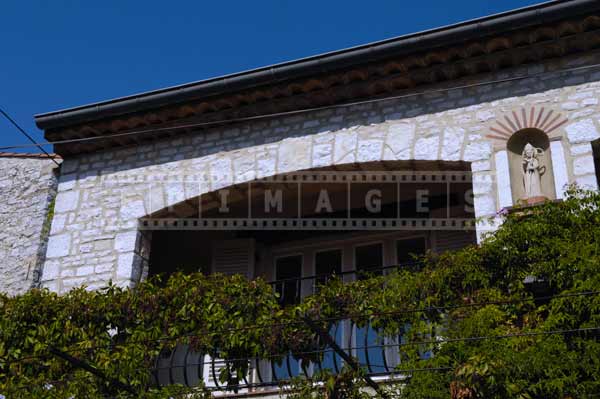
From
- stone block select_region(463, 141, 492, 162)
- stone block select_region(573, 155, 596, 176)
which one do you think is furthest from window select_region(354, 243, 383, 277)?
stone block select_region(573, 155, 596, 176)

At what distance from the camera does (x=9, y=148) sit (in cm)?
1009

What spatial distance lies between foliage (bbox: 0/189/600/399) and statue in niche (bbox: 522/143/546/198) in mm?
507

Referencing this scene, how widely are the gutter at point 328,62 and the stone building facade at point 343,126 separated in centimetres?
1

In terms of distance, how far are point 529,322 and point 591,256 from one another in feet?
2.27

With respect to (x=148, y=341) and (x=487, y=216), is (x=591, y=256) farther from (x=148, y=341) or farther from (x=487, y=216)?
(x=148, y=341)

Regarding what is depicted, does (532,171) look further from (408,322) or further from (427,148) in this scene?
(408,322)

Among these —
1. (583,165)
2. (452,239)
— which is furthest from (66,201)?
(583,165)

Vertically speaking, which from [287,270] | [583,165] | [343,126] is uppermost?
[343,126]

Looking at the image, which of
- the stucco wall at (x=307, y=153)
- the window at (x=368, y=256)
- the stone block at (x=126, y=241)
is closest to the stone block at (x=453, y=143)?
the stucco wall at (x=307, y=153)

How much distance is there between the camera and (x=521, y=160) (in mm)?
8070

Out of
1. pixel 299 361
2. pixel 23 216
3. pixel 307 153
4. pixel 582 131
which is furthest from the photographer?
pixel 23 216

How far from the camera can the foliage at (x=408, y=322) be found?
6031 mm

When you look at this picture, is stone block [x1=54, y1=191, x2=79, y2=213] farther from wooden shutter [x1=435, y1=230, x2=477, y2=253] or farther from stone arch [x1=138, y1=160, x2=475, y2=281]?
wooden shutter [x1=435, y1=230, x2=477, y2=253]

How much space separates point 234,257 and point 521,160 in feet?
11.4
